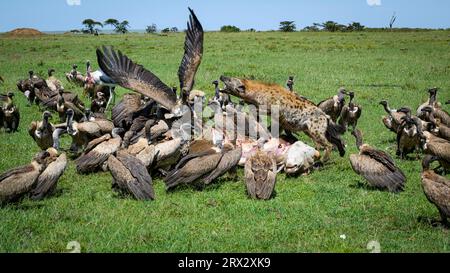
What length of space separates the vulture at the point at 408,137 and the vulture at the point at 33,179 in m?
5.70

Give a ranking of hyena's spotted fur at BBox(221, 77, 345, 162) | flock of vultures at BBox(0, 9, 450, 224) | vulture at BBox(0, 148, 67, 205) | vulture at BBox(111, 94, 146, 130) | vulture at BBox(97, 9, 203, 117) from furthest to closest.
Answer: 1. vulture at BBox(97, 9, 203, 117)
2. vulture at BBox(111, 94, 146, 130)
3. hyena's spotted fur at BBox(221, 77, 345, 162)
4. flock of vultures at BBox(0, 9, 450, 224)
5. vulture at BBox(0, 148, 67, 205)

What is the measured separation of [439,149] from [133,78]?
5.73 metres

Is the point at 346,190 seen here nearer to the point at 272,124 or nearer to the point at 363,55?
the point at 272,124

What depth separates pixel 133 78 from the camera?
10.1m

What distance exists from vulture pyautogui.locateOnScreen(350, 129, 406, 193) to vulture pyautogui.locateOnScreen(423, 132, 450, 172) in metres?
0.98

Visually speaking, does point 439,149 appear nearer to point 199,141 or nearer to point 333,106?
point 199,141

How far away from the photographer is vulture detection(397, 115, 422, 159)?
8844 mm

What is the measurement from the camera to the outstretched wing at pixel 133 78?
9812mm

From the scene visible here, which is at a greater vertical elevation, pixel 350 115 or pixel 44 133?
pixel 44 133

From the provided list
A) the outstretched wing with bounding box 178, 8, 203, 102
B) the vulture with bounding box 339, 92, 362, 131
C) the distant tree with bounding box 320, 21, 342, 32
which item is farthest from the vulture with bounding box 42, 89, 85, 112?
the distant tree with bounding box 320, 21, 342, 32

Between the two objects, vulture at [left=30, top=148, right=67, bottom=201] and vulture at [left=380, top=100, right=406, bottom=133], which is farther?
vulture at [left=380, top=100, right=406, bottom=133]

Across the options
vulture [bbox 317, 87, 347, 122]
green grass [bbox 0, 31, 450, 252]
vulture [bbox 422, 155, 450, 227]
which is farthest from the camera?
vulture [bbox 317, 87, 347, 122]

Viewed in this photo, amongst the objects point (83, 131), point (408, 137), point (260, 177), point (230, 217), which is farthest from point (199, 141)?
point (408, 137)

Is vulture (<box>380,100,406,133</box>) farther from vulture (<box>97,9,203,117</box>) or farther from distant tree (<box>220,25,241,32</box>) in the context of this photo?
distant tree (<box>220,25,241,32</box>)
